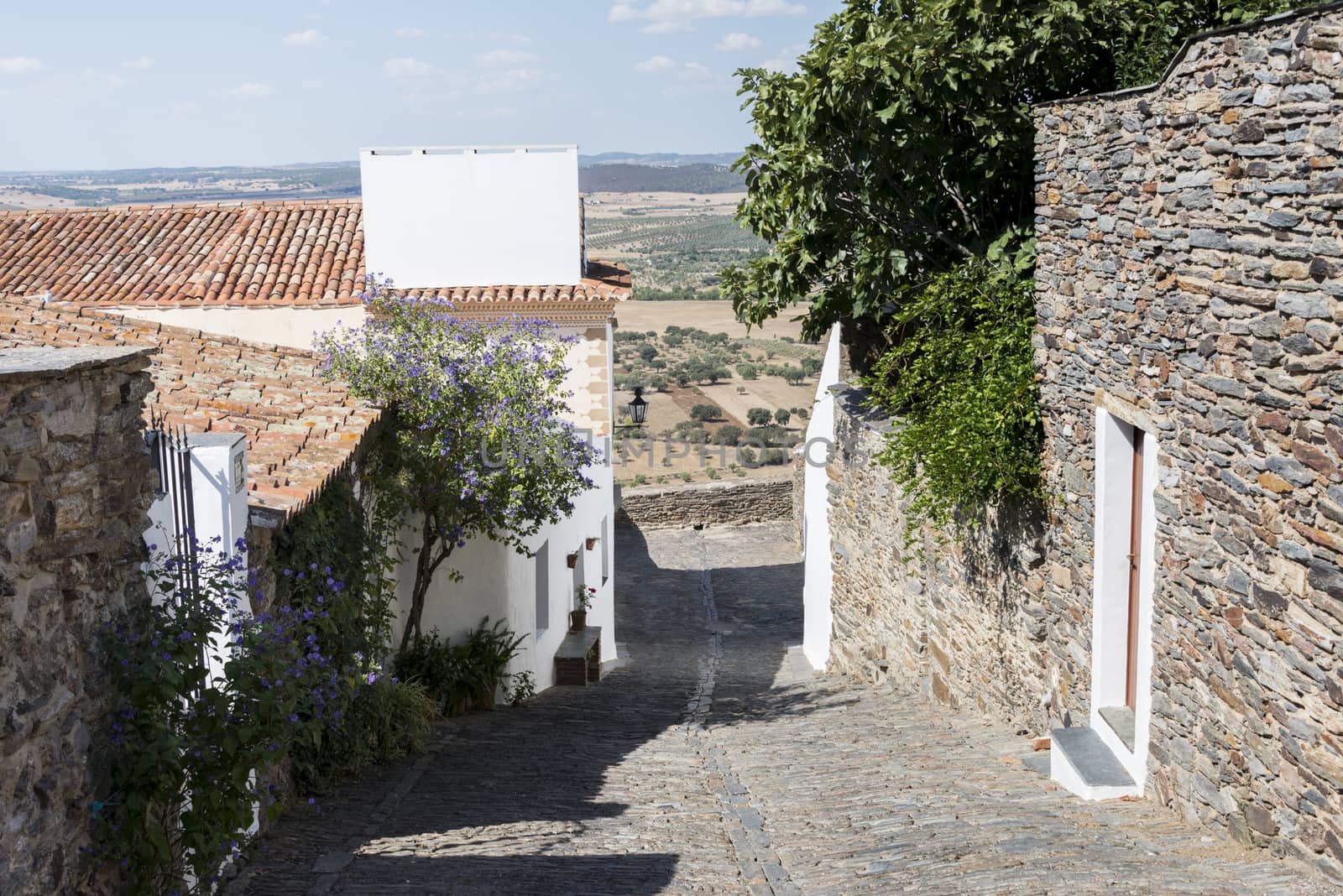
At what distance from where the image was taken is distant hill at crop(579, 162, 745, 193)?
120000 millimetres

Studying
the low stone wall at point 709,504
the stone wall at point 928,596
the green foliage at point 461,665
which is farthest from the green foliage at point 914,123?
the low stone wall at point 709,504

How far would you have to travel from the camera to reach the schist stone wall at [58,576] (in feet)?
12.8

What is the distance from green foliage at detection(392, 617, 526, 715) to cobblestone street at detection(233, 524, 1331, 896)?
0.31 m

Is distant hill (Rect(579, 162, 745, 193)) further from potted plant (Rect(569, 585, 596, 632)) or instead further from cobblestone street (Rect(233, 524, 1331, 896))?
cobblestone street (Rect(233, 524, 1331, 896))

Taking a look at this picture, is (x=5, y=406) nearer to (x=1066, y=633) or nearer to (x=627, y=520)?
(x=1066, y=633)

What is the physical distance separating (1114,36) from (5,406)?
856 cm

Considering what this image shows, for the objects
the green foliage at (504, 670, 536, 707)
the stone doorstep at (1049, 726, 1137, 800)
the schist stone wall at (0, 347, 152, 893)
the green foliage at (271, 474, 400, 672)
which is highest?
the schist stone wall at (0, 347, 152, 893)

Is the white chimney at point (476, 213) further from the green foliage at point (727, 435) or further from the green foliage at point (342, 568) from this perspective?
the green foliage at point (727, 435)

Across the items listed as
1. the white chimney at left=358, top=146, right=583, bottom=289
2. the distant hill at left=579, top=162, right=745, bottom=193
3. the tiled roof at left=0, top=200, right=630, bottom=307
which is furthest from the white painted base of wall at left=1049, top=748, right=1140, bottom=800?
the distant hill at left=579, top=162, right=745, bottom=193

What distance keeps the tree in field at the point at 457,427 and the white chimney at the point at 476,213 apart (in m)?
4.94

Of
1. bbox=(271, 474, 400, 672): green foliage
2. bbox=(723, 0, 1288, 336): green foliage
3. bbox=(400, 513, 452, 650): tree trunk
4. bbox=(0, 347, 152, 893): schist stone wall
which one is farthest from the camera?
bbox=(400, 513, 452, 650): tree trunk

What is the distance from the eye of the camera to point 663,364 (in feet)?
177

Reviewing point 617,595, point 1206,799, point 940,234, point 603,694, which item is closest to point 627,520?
point 617,595

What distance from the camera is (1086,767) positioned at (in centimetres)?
680
